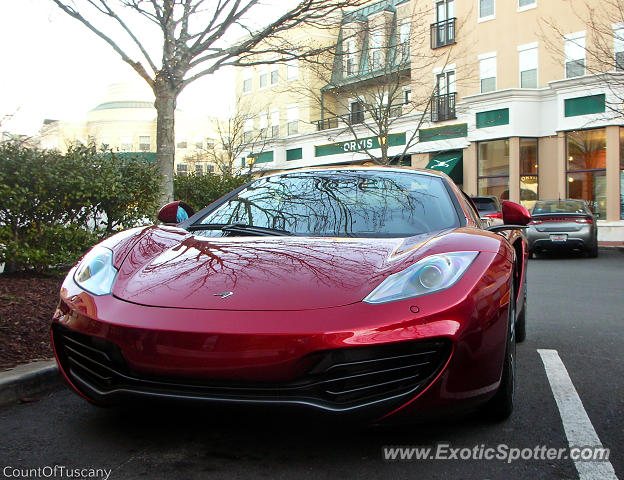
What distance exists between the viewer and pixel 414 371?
243 cm

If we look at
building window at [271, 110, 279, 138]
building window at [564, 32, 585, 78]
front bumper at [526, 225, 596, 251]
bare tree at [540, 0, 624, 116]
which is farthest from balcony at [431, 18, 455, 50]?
front bumper at [526, 225, 596, 251]

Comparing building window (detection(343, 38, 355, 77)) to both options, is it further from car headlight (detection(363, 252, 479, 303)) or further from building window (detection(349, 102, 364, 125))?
car headlight (detection(363, 252, 479, 303))

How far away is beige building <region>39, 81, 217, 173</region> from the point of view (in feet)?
209

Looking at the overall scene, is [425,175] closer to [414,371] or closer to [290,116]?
[414,371]

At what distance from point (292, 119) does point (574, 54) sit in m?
16.6

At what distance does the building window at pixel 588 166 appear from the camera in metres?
22.5

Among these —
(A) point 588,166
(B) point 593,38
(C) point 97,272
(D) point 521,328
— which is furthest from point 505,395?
(A) point 588,166

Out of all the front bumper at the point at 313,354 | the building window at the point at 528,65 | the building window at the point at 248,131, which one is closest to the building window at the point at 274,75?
the building window at the point at 248,131

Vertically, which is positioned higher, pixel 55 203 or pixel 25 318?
pixel 55 203

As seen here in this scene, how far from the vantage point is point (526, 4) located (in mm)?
24672

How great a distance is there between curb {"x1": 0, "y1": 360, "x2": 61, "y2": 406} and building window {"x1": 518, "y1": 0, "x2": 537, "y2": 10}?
81.5 ft

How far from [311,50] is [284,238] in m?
7.37

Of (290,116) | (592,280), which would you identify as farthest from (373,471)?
(290,116)

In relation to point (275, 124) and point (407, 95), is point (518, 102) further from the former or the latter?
point (275, 124)
